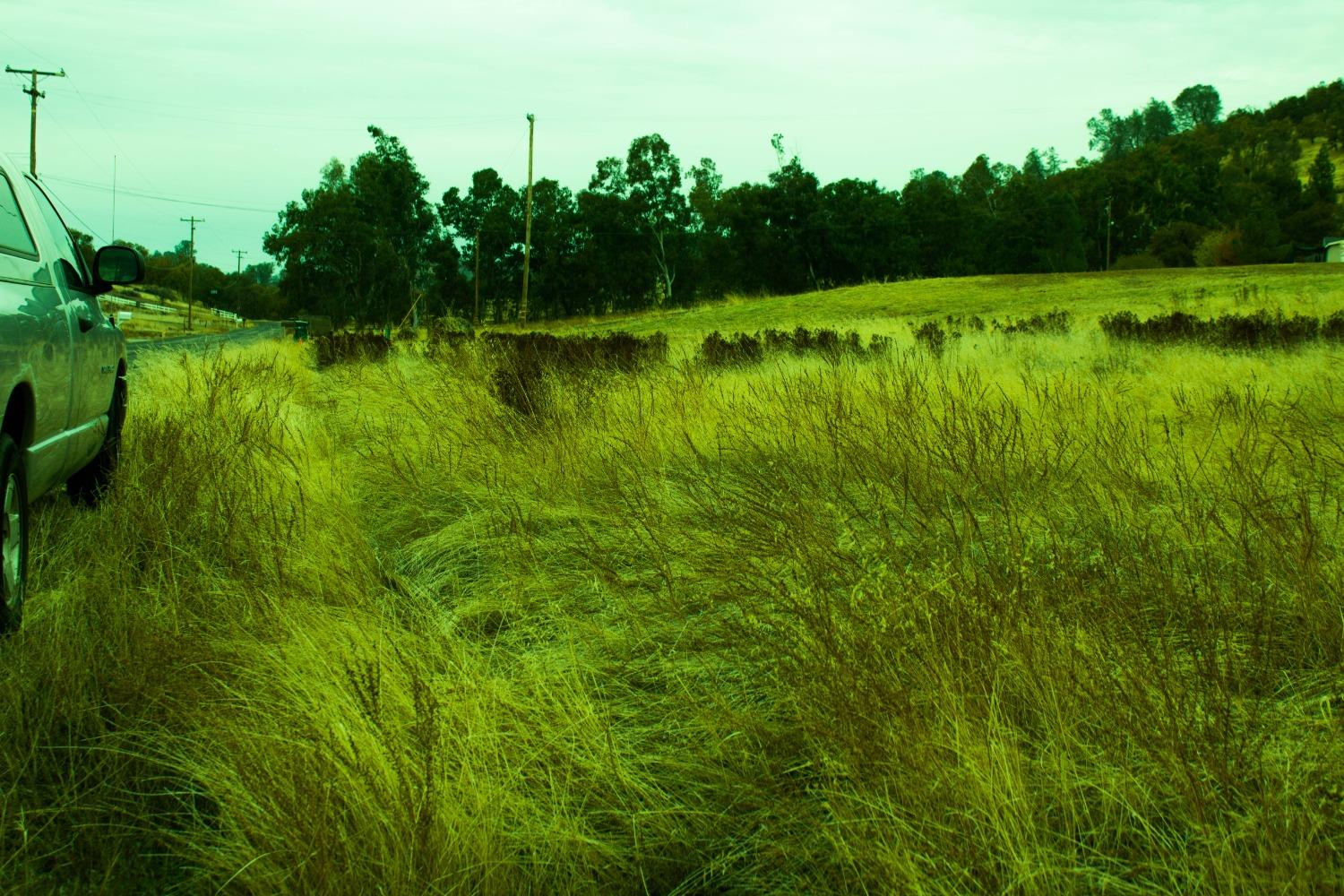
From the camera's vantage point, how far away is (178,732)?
2.59m

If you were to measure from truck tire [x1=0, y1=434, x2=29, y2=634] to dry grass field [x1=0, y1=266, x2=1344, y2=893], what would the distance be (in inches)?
3.5

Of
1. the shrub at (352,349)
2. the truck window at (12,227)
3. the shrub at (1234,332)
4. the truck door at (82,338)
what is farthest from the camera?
the shrub at (352,349)

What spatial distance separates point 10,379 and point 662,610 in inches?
92.5

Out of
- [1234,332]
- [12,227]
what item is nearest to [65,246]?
[12,227]

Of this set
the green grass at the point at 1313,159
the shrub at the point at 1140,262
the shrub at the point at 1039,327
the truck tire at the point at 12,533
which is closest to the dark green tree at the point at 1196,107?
the green grass at the point at 1313,159

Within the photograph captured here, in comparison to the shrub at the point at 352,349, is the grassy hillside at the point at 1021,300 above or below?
above

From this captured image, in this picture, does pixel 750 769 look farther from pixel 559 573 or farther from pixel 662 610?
pixel 559 573

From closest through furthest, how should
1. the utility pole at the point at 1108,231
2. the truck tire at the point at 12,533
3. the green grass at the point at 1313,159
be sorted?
1. the truck tire at the point at 12,533
2. the utility pole at the point at 1108,231
3. the green grass at the point at 1313,159

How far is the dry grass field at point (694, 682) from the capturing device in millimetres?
2008

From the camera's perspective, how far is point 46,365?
3.75 meters

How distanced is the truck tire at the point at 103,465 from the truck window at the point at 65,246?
70cm

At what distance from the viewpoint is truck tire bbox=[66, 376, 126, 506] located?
522cm

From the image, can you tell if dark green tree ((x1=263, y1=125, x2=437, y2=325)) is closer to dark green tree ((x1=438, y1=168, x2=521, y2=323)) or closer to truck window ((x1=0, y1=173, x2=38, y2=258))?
dark green tree ((x1=438, y1=168, x2=521, y2=323))

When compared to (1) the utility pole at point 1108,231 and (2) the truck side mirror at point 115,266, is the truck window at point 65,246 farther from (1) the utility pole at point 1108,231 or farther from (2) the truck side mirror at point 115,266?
(1) the utility pole at point 1108,231
